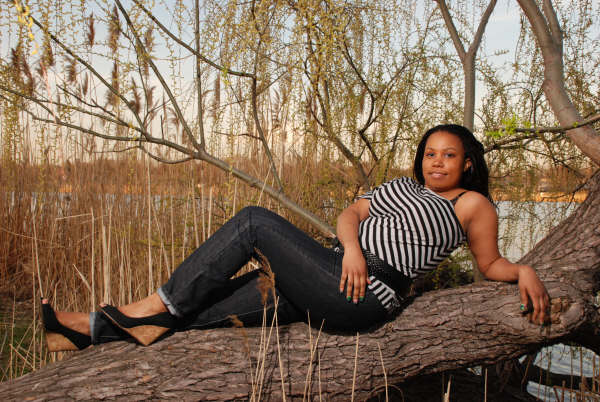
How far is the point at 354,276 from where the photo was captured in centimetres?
154

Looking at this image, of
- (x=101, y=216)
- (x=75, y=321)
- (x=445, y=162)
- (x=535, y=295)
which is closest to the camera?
(x=535, y=295)

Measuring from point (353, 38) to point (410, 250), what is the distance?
1748mm

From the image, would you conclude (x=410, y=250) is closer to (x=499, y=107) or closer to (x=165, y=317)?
(x=165, y=317)

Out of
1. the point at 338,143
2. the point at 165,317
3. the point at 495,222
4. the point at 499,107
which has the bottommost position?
the point at 165,317

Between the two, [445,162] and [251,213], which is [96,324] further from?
[445,162]

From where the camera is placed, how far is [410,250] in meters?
1.61

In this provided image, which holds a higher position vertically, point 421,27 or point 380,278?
point 421,27

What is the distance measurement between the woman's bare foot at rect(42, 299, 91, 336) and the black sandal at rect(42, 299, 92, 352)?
11 millimetres

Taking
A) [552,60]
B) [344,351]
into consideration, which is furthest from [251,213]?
[552,60]

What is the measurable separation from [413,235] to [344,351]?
1.63 feet

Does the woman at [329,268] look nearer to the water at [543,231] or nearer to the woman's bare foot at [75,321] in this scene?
Result: the woman's bare foot at [75,321]

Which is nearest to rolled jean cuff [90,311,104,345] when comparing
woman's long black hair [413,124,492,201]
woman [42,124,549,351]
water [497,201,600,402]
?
woman [42,124,549,351]

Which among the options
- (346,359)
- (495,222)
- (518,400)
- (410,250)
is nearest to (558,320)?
(495,222)

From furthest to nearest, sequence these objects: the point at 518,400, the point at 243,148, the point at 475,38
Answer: the point at 243,148 < the point at 475,38 < the point at 518,400
